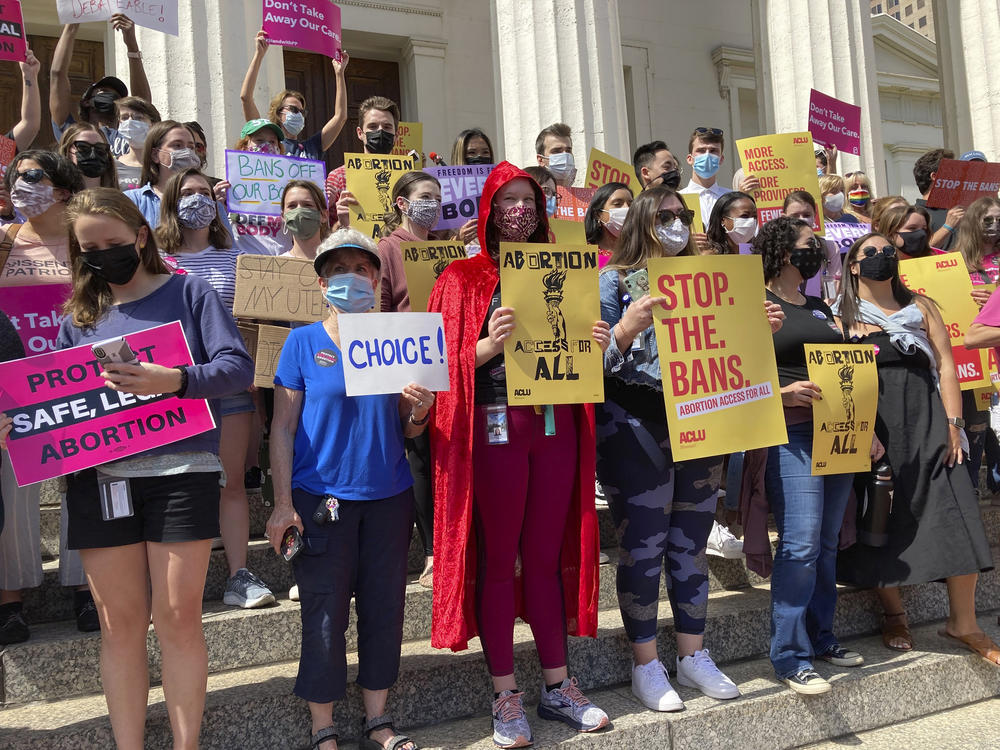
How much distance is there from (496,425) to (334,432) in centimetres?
59

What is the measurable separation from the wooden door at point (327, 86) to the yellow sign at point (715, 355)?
29.7 feet

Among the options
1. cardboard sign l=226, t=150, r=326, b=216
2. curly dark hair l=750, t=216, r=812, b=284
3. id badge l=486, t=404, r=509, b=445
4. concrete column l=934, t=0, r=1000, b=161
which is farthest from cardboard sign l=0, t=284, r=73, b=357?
concrete column l=934, t=0, r=1000, b=161

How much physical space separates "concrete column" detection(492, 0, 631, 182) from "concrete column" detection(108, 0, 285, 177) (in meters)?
2.40

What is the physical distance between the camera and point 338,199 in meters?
5.87

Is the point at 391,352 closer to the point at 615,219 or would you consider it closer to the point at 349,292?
the point at 349,292

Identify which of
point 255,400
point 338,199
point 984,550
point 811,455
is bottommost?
point 984,550

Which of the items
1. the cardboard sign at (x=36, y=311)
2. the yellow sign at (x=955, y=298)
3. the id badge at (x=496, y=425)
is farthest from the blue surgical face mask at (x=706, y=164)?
the cardboard sign at (x=36, y=311)

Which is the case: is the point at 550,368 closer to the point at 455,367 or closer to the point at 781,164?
the point at 455,367

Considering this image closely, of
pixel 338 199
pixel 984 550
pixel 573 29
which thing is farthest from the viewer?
pixel 573 29

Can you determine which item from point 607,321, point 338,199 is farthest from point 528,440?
point 338,199

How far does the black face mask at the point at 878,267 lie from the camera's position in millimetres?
4477

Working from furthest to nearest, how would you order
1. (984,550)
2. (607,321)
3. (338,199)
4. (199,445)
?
(338,199) < (984,550) < (607,321) < (199,445)

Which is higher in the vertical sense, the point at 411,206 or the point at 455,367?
the point at 411,206

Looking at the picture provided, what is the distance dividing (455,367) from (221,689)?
149cm
